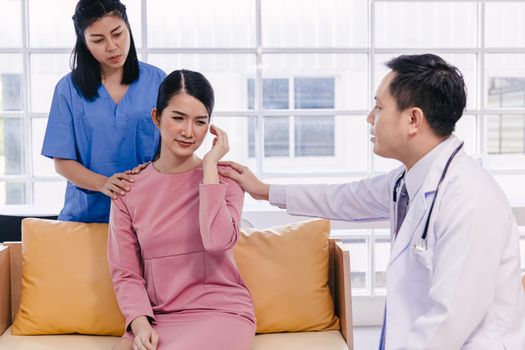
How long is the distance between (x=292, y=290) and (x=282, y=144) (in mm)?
1759

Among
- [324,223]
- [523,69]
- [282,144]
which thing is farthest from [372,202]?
[523,69]

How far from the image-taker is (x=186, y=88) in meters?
2.00

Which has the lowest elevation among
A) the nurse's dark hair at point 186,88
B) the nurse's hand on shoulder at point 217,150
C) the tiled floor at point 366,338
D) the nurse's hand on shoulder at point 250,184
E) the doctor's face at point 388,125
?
the tiled floor at point 366,338

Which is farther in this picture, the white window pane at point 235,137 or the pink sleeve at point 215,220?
the white window pane at point 235,137

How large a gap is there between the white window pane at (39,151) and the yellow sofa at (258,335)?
150 centimetres

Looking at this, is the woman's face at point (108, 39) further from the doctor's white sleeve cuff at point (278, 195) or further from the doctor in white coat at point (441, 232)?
the doctor in white coat at point (441, 232)

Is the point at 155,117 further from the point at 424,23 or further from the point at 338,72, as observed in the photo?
the point at 424,23

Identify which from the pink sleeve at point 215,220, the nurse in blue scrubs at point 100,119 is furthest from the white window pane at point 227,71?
the pink sleeve at point 215,220

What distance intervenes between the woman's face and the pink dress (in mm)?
384

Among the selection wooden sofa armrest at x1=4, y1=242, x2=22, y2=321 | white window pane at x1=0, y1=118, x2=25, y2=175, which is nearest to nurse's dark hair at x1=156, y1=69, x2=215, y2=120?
wooden sofa armrest at x1=4, y1=242, x2=22, y2=321

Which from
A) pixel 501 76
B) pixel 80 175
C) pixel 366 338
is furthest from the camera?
pixel 501 76

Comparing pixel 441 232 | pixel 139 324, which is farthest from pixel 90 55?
pixel 441 232

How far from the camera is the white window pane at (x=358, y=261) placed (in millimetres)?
4047

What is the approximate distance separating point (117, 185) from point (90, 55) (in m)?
0.45
